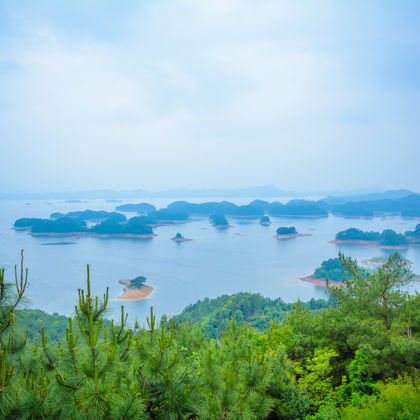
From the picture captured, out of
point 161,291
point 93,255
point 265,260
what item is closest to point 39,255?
point 93,255

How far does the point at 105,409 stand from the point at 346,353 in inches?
165

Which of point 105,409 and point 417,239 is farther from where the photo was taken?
point 417,239

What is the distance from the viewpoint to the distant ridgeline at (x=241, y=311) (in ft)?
53.5

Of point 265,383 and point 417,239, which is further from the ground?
point 265,383

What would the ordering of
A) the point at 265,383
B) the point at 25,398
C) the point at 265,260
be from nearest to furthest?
the point at 25,398, the point at 265,383, the point at 265,260

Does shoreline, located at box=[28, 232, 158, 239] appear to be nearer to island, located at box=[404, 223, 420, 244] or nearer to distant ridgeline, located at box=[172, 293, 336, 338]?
distant ridgeline, located at box=[172, 293, 336, 338]

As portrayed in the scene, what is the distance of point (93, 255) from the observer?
3828 centimetres

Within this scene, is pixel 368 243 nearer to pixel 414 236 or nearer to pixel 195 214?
pixel 414 236

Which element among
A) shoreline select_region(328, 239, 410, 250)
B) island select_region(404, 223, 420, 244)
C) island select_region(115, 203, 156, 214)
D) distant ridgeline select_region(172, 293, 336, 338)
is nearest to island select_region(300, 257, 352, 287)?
distant ridgeline select_region(172, 293, 336, 338)

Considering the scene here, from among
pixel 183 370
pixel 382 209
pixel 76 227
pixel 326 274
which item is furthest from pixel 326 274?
pixel 382 209

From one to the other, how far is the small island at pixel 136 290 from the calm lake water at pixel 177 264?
625mm

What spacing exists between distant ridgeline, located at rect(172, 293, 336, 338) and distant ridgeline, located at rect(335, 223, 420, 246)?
2489cm

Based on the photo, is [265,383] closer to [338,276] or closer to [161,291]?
[161,291]

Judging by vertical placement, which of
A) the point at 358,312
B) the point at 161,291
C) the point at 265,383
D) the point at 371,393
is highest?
the point at 265,383
